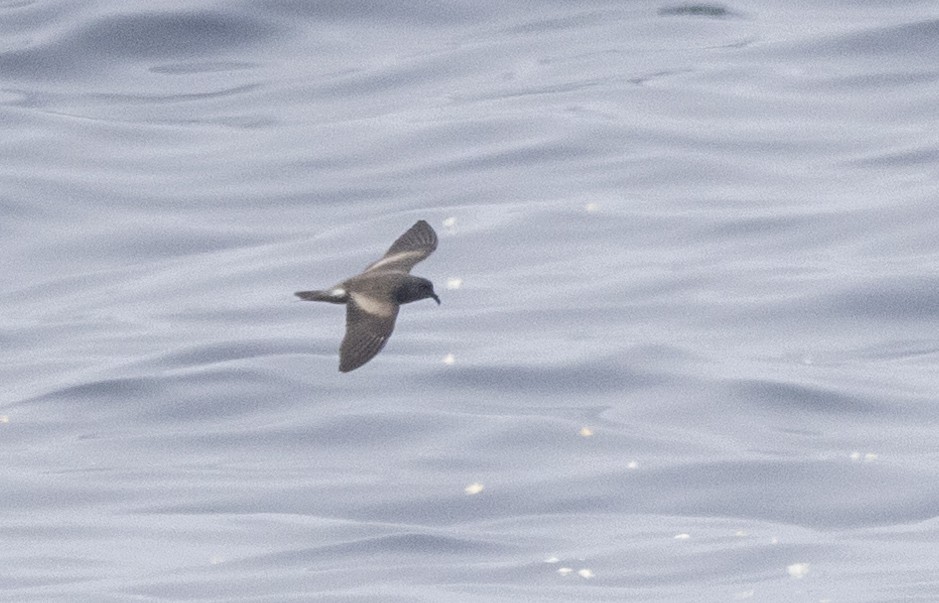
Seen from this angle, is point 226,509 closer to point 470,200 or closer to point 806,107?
point 470,200

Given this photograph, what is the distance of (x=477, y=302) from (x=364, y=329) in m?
10.3

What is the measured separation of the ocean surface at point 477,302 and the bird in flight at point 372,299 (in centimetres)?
214

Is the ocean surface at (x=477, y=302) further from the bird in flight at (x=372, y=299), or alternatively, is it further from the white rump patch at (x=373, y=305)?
the white rump patch at (x=373, y=305)

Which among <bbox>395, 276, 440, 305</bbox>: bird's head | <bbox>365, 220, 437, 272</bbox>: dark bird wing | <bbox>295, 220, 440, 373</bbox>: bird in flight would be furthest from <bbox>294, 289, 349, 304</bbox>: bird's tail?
<bbox>365, 220, 437, 272</bbox>: dark bird wing

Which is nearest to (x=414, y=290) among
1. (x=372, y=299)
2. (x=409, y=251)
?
(x=372, y=299)

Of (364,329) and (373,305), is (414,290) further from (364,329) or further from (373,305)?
(364,329)

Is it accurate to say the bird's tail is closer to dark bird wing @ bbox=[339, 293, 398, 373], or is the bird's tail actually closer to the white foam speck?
dark bird wing @ bbox=[339, 293, 398, 373]

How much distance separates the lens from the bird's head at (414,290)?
10.2 meters

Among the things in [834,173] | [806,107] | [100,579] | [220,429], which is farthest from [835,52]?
[100,579]

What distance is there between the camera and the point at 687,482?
14836mm

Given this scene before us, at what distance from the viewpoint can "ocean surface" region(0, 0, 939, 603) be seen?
44.2 feet

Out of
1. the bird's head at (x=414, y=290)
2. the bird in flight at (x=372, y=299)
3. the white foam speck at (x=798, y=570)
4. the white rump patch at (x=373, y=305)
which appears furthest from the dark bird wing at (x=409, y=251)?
the white foam speck at (x=798, y=570)

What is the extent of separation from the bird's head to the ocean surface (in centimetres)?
235

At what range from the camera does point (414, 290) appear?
10.2 m
